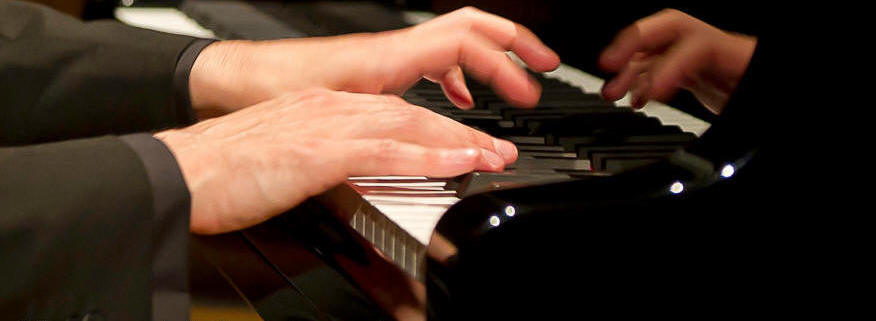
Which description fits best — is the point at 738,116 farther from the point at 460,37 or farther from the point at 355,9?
the point at 355,9

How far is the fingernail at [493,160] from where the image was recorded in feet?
2.15

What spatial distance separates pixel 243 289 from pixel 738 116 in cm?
55

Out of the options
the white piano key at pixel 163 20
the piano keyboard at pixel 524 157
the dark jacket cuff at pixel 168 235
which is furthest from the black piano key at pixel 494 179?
the white piano key at pixel 163 20

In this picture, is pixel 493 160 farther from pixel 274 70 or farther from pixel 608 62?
pixel 274 70

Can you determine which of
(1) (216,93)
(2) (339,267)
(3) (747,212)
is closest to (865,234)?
(3) (747,212)

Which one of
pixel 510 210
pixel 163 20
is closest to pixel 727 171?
pixel 510 210

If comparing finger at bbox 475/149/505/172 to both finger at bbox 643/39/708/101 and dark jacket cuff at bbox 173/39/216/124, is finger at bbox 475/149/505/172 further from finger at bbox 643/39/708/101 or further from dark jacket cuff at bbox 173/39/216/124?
dark jacket cuff at bbox 173/39/216/124

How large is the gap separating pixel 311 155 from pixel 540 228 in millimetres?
215

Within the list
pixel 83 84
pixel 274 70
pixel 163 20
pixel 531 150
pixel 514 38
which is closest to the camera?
pixel 531 150

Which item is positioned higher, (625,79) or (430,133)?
(625,79)

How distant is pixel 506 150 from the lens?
0.69 meters

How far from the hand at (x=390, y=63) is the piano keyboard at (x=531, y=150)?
0.03 meters

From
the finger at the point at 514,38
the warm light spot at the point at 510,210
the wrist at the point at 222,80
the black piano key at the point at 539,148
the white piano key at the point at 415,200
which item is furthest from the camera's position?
the wrist at the point at 222,80

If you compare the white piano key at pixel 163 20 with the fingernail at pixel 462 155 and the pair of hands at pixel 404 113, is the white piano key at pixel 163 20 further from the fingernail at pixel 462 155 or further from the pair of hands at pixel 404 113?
the fingernail at pixel 462 155
